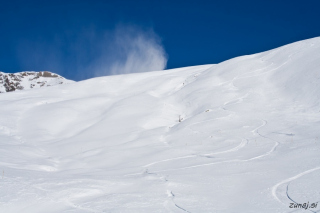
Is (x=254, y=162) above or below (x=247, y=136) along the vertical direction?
below

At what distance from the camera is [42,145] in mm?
10258

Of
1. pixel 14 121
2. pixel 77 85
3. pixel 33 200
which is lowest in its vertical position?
pixel 33 200

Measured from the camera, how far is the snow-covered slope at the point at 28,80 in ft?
467

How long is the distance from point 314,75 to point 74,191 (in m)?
11.4

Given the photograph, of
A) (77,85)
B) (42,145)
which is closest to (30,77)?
(77,85)

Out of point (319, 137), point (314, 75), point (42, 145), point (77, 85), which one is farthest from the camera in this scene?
point (77, 85)

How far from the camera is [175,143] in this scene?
27.7 ft

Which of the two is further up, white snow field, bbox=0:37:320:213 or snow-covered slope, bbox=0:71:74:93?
snow-covered slope, bbox=0:71:74:93

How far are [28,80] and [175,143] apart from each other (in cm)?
16846

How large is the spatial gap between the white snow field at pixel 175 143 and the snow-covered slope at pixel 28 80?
135 m

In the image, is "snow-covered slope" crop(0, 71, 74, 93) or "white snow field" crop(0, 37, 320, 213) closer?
"white snow field" crop(0, 37, 320, 213)

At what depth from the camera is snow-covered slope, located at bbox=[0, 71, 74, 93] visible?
142 meters

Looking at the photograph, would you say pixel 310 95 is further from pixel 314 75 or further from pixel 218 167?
pixel 218 167

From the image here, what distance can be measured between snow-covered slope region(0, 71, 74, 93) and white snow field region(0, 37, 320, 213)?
13494cm
